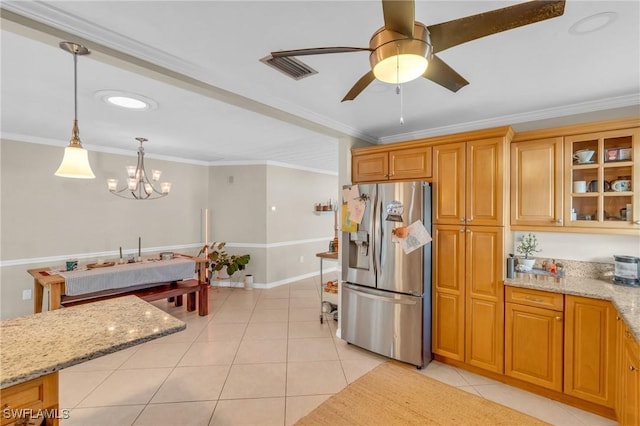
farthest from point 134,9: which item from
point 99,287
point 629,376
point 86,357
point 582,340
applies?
point 582,340

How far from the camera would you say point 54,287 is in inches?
116

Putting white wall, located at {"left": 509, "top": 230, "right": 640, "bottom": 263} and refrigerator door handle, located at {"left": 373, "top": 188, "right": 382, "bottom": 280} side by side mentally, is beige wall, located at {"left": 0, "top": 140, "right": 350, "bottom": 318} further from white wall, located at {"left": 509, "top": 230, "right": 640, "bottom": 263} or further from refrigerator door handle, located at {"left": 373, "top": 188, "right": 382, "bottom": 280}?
white wall, located at {"left": 509, "top": 230, "right": 640, "bottom": 263}

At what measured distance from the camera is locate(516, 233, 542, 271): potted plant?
2750 millimetres

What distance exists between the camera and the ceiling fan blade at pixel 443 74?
137 centimetres

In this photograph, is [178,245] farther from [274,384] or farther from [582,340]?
[582,340]

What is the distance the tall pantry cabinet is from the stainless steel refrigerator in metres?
0.14

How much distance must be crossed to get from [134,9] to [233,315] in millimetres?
3686

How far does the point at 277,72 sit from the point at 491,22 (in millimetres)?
1382

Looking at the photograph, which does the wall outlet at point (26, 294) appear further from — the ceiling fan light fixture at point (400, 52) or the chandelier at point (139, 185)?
the ceiling fan light fixture at point (400, 52)

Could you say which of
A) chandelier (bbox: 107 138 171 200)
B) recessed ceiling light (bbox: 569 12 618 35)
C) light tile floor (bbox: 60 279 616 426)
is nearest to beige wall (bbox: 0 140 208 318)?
chandelier (bbox: 107 138 171 200)

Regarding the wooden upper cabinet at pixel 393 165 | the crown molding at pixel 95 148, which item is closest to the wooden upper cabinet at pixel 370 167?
the wooden upper cabinet at pixel 393 165

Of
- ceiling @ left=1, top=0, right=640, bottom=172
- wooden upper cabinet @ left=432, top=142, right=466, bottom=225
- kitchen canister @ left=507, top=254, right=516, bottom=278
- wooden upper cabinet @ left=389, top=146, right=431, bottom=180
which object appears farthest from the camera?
wooden upper cabinet @ left=389, top=146, right=431, bottom=180

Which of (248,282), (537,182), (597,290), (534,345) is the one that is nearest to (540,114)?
(537,182)

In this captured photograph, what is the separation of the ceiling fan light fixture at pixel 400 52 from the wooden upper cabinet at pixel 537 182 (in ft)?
6.35
